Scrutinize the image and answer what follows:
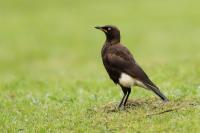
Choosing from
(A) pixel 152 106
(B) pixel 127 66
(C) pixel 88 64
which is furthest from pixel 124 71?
(C) pixel 88 64

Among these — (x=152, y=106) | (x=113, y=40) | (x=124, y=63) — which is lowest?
(x=152, y=106)

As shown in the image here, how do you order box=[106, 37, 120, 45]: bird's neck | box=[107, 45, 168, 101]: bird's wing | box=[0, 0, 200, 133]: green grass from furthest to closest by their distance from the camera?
box=[106, 37, 120, 45]: bird's neck → box=[107, 45, 168, 101]: bird's wing → box=[0, 0, 200, 133]: green grass

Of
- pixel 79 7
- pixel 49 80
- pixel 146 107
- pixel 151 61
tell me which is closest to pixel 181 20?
pixel 79 7

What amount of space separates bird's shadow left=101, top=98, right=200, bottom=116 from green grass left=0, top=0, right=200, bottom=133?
0.02 meters

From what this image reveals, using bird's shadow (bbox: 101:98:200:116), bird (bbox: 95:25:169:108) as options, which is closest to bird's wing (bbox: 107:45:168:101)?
bird (bbox: 95:25:169:108)

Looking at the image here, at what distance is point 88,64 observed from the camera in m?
26.8

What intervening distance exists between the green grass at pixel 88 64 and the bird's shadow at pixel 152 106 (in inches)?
0.7

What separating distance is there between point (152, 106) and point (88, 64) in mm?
13958

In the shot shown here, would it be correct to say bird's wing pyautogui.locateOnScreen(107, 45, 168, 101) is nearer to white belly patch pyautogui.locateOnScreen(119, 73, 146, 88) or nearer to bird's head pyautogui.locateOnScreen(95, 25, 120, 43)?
white belly patch pyautogui.locateOnScreen(119, 73, 146, 88)

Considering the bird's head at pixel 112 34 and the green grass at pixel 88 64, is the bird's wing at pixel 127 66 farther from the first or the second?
the green grass at pixel 88 64

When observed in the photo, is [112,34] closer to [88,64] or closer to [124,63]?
[124,63]

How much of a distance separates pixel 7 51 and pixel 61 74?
9010 millimetres

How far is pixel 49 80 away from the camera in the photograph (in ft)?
65.7

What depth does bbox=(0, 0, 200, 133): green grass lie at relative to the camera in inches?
483
